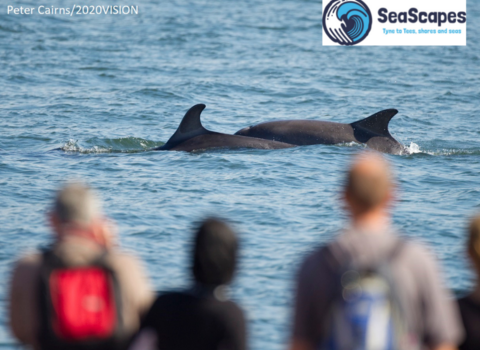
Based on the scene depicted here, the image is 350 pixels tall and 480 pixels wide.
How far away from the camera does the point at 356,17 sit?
3000 cm

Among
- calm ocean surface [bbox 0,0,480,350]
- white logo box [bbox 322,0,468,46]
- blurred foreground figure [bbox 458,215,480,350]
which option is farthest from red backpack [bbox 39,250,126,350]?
white logo box [bbox 322,0,468,46]

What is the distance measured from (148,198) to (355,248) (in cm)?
881

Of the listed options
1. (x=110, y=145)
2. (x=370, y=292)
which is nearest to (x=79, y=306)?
(x=370, y=292)

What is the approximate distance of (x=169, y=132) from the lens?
1794 cm

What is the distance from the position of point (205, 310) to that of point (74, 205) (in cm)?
87

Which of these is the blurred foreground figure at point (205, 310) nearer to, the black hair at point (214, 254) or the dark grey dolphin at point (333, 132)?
the black hair at point (214, 254)

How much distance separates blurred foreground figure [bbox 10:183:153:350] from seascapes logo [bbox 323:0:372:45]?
82.3 feet

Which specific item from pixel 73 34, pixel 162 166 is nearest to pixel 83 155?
pixel 162 166

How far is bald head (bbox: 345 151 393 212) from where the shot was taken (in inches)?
144

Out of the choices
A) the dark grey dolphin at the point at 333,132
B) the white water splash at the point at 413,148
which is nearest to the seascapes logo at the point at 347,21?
the white water splash at the point at 413,148

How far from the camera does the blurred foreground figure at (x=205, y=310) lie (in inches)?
150

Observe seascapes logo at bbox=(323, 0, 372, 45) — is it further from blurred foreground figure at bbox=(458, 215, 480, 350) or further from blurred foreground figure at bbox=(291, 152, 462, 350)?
blurred foreground figure at bbox=(291, 152, 462, 350)

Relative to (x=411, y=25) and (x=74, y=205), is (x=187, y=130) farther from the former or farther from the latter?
(x=411, y=25)

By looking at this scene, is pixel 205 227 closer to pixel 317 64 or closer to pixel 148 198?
pixel 148 198
